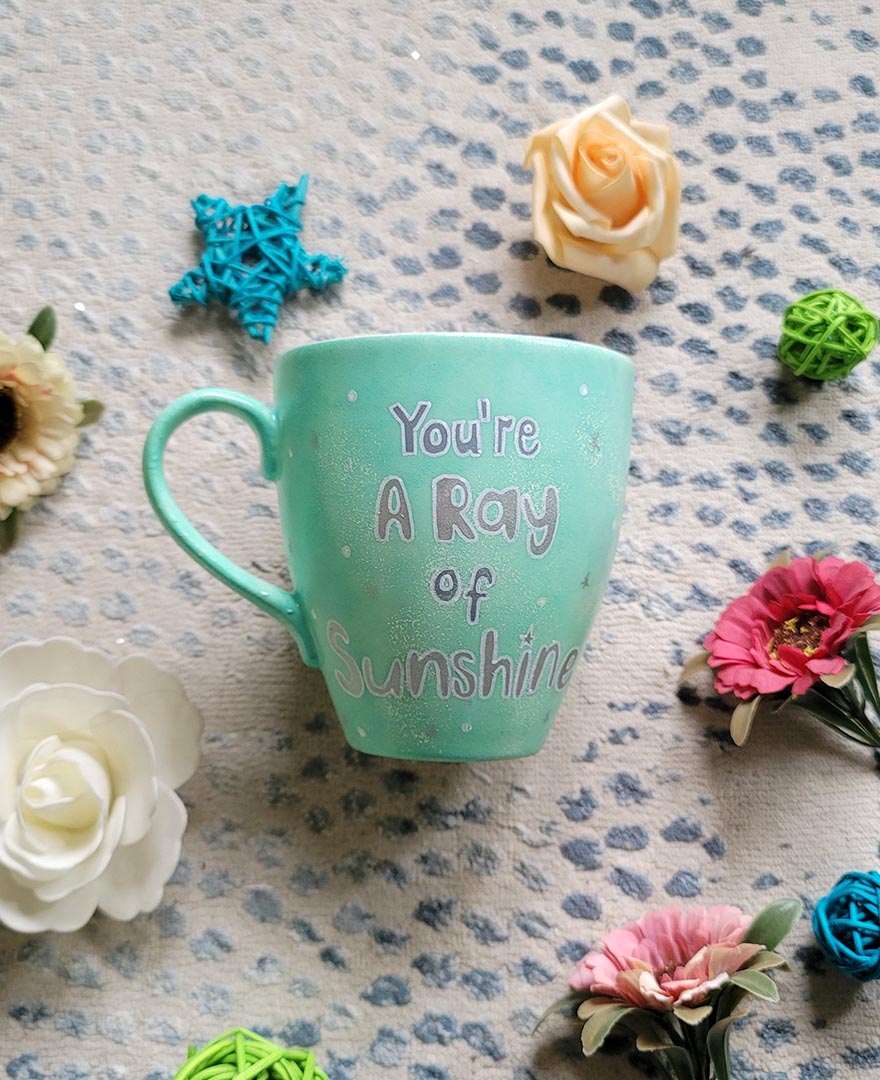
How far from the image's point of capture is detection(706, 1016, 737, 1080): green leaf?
0.56 m

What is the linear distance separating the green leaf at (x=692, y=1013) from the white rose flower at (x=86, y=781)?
0.27m

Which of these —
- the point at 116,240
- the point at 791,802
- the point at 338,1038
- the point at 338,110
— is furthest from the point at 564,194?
the point at 338,1038

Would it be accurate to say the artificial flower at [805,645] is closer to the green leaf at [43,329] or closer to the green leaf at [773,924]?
the green leaf at [773,924]

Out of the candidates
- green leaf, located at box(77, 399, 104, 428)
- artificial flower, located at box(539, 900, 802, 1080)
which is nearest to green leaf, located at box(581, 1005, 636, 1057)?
artificial flower, located at box(539, 900, 802, 1080)

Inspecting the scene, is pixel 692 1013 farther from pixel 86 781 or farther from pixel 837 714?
pixel 86 781

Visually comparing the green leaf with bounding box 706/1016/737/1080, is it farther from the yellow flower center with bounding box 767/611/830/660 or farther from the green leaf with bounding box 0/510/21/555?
the green leaf with bounding box 0/510/21/555

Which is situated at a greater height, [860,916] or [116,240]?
[116,240]

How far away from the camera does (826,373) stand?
2.06ft

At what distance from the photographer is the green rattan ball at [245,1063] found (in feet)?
1.65

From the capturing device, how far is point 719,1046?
57 centimetres

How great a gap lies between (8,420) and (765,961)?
0.50 meters

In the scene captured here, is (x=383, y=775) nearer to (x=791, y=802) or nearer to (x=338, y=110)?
(x=791, y=802)

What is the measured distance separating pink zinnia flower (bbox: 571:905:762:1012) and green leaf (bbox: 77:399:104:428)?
42cm

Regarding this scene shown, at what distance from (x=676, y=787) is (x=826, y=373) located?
25 centimetres
